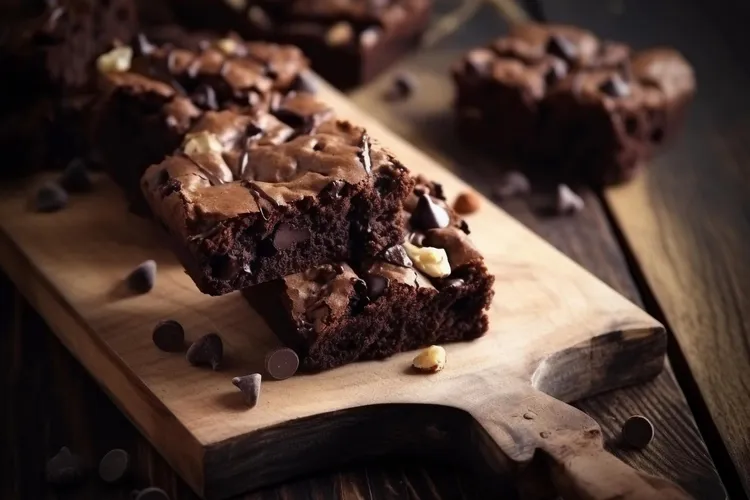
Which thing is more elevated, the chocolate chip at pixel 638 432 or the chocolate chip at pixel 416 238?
the chocolate chip at pixel 416 238

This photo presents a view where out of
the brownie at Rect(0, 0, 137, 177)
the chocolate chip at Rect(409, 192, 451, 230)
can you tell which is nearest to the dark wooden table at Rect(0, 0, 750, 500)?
the brownie at Rect(0, 0, 137, 177)

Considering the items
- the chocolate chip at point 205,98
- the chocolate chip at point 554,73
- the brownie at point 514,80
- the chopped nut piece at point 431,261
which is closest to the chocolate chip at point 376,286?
the chopped nut piece at point 431,261

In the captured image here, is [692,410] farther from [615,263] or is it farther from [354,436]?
[354,436]

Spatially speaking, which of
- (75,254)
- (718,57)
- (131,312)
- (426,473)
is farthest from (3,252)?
(718,57)

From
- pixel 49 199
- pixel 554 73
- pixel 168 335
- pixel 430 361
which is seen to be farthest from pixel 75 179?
pixel 554 73

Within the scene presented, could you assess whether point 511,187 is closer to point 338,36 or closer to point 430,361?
point 338,36

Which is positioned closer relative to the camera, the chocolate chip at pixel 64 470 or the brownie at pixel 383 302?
the chocolate chip at pixel 64 470

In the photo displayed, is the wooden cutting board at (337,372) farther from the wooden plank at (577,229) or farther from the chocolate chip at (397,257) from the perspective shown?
the chocolate chip at (397,257)
